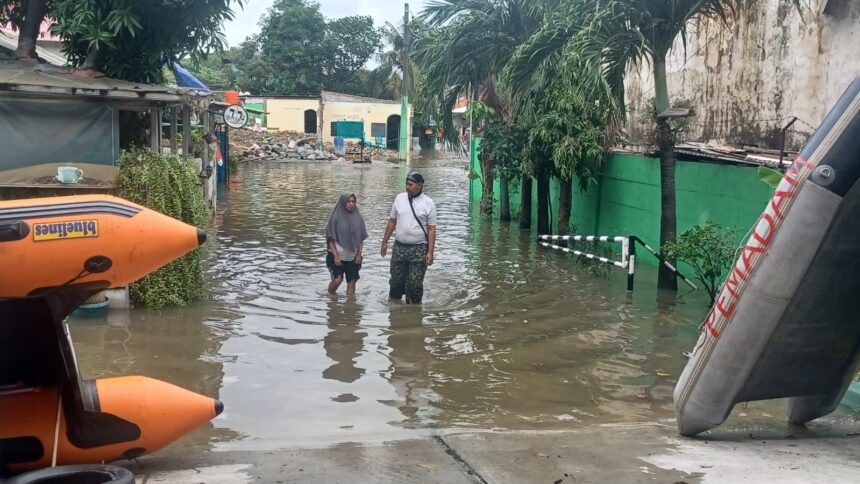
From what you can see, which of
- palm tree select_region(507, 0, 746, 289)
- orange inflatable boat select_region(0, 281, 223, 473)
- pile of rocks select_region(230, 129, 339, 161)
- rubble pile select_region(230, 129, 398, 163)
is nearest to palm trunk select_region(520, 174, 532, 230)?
palm tree select_region(507, 0, 746, 289)

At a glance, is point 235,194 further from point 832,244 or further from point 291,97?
point 291,97

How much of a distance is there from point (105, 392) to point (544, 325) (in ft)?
19.8

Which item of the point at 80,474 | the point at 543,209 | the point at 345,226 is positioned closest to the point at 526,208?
the point at 543,209

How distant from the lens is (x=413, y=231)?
1003 cm

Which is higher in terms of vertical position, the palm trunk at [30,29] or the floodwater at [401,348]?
the palm trunk at [30,29]

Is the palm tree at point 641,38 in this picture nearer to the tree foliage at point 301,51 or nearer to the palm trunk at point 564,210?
the palm trunk at point 564,210

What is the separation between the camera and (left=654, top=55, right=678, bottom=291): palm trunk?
11.2 metres

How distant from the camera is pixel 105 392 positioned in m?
4.78

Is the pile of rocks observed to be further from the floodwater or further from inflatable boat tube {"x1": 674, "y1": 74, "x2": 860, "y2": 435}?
inflatable boat tube {"x1": 674, "y1": 74, "x2": 860, "y2": 435}

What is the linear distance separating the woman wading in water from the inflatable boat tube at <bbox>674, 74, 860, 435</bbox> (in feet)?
18.2

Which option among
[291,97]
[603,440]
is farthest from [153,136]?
[291,97]

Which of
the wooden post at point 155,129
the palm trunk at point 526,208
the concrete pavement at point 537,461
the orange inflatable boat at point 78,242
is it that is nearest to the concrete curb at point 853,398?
the concrete pavement at point 537,461

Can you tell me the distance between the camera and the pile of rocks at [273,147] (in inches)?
1796

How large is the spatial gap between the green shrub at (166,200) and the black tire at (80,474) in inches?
217
